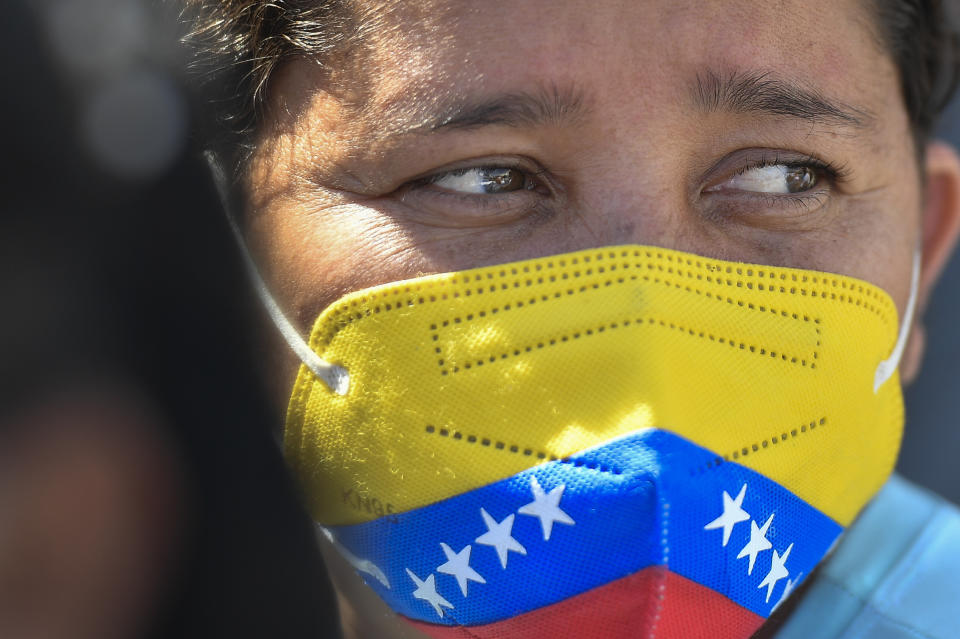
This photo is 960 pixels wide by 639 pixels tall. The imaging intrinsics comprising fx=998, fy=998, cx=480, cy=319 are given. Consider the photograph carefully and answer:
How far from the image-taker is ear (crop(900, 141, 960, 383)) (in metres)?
Result: 2.40

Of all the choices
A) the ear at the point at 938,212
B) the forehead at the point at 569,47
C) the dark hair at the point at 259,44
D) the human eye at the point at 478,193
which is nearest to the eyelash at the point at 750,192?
the human eye at the point at 478,193

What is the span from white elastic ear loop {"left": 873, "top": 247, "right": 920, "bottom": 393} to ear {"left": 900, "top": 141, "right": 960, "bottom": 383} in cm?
21

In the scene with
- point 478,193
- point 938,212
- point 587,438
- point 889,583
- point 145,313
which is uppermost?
point 145,313

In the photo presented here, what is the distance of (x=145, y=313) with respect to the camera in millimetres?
1283

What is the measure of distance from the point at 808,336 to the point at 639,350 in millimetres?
373

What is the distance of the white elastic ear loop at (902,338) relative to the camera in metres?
1.90

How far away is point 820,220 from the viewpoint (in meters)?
1.91

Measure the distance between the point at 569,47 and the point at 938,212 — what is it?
1337 mm

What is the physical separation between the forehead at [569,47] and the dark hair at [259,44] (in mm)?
99

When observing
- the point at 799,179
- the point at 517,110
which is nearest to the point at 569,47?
the point at 517,110

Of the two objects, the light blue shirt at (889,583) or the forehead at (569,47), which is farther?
the light blue shirt at (889,583)

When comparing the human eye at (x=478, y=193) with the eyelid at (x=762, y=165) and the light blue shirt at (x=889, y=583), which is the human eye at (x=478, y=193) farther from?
the light blue shirt at (x=889, y=583)

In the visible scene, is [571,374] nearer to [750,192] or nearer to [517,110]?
[517,110]

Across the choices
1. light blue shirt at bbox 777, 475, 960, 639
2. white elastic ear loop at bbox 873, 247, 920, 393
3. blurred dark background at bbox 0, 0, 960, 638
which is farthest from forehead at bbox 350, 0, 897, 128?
light blue shirt at bbox 777, 475, 960, 639
